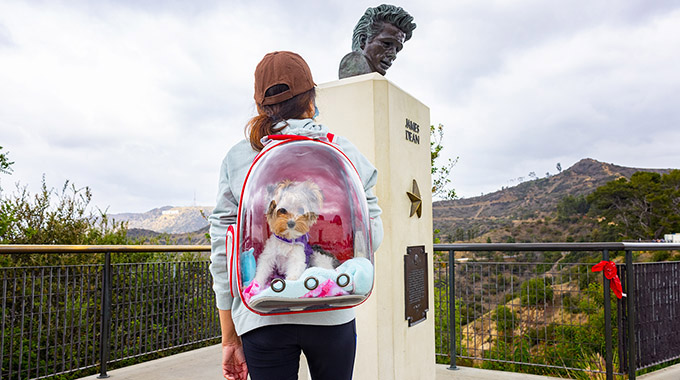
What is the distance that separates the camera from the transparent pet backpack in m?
1.10

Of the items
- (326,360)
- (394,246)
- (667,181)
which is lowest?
(326,360)

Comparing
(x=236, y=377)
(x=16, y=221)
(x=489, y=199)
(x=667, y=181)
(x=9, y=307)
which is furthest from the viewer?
(x=489, y=199)

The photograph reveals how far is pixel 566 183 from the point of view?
43.3 metres

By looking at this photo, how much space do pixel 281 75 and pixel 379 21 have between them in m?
1.99

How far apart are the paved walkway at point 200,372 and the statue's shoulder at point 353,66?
2.62 meters

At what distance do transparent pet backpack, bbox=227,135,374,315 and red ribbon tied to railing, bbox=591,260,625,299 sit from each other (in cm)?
325

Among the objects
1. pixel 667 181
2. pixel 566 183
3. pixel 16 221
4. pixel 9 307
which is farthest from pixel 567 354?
pixel 566 183

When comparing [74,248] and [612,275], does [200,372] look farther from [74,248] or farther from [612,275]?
[612,275]

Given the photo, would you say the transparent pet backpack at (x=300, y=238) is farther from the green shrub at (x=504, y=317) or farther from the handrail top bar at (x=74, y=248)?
the green shrub at (x=504, y=317)

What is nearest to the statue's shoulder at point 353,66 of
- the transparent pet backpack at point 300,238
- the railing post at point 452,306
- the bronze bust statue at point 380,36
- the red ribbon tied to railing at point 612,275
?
the bronze bust statue at point 380,36

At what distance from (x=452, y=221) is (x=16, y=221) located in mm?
29984

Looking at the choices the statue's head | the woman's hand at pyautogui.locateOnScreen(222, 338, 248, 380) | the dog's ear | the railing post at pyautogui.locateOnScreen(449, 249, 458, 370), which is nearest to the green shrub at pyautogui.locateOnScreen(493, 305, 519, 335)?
the railing post at pyautogui.locateOnScreen(449, 249, 458, 370)

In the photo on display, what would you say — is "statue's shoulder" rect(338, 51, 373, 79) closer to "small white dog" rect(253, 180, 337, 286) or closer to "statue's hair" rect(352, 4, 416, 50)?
"statue's hair" rect(352, 4, 416, 50)

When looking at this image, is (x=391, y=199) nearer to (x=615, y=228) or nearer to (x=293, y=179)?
(x=293, y=179)
